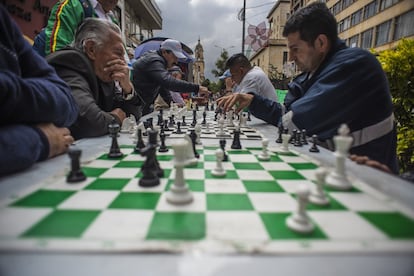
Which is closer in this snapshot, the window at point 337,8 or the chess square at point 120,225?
the chess square at point 120,225

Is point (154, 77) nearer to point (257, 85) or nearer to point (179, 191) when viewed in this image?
point (257, 85)

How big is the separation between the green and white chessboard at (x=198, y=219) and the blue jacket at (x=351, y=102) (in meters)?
0.80

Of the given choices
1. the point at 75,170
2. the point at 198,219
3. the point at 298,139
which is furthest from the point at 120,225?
the point at 298,139

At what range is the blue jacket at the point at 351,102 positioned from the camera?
151cm

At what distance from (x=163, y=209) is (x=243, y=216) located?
0.69ft

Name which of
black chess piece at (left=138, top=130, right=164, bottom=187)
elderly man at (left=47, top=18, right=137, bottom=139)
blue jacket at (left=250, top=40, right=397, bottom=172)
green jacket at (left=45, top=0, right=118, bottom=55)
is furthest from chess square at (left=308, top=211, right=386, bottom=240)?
green jacket at (left=45, top=0, right=118, bottom=55)

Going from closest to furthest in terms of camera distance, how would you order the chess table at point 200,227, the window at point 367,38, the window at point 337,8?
the chess table at point 200,227 < the window at point 367,38 < the window at point 337,8

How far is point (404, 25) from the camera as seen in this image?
11.6 meters

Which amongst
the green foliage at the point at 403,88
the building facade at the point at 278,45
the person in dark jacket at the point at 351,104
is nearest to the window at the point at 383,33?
the building facade at the point at 278,45

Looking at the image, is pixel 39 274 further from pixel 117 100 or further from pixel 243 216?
pixel 117 100

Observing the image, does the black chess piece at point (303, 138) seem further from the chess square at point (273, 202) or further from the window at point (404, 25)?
the window at point (404, 25)

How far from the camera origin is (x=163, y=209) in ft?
2.12

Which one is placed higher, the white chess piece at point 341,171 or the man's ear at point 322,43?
the man's ear at point 322,43

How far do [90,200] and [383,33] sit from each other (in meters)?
17.0
